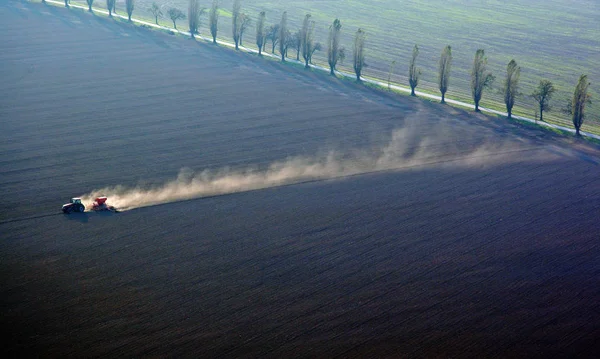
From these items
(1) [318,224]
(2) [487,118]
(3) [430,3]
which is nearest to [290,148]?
(1) [318,224]

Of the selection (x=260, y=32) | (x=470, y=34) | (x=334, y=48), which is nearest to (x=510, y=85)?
(x=334, y=48)

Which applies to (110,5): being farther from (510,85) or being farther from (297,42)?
(510,85)

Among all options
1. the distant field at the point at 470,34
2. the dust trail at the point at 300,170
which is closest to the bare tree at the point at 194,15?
the distant field at the point at 470,34

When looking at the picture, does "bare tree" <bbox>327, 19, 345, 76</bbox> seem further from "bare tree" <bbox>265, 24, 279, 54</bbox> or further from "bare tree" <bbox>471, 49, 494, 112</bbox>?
"bare tree" <bbox>471, 49, 494, 112</bbox>

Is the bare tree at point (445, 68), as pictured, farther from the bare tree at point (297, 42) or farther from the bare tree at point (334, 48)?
the bare tree at point (297, 42)

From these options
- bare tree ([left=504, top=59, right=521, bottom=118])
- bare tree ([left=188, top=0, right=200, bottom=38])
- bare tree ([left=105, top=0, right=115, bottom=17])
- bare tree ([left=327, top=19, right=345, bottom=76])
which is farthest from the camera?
bare tree ([left=105, top=0, right=115, bottom=17])

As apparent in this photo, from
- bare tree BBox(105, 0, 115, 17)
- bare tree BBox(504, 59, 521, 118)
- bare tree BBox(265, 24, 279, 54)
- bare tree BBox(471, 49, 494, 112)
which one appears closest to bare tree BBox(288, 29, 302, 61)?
bare tree BBox(265, 24, 279, 54)
